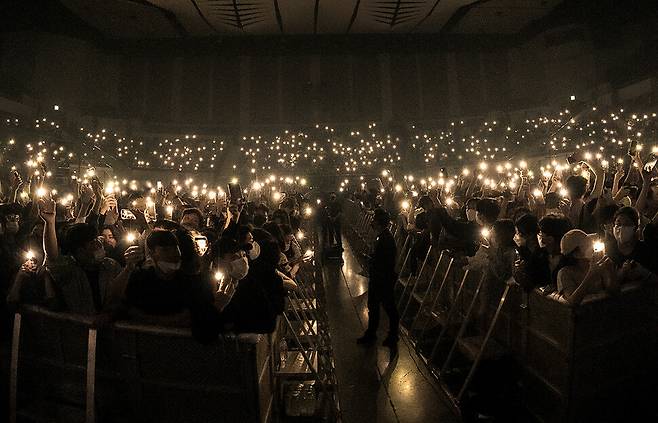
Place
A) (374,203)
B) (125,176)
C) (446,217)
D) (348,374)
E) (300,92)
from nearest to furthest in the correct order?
(348,374)
(446,217)
(374,203)
(125,176)
(300,92)

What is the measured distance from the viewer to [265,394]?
3.56 m

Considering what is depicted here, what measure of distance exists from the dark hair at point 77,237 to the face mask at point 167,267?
3.63 feet

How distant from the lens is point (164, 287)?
3572 mm

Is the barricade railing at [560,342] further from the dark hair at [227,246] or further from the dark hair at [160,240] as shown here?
the dark hair at [160,240]

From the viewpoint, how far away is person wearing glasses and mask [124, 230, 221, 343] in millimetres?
3516

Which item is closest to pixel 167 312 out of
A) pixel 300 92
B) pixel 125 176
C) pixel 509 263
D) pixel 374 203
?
pixel 509 263

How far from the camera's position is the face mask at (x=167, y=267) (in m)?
3.61

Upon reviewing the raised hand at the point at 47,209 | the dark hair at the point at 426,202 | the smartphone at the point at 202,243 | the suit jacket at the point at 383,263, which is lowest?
the suit jacket at the point at 383,263

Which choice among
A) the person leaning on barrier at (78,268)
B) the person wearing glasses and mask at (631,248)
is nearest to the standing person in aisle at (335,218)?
the person wearing glasses and mask at (631,248)

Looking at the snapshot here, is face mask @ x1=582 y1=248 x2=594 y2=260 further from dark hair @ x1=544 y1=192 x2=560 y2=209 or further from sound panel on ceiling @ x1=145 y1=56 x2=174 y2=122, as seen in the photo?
sound panel on ceiling @ x1=145 y1=56 x2=174 y2=122

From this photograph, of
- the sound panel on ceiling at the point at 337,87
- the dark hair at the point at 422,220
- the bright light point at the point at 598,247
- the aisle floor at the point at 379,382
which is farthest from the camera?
the sound panel on ceiling at the point at 337,87

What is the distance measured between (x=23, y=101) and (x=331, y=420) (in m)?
28.6

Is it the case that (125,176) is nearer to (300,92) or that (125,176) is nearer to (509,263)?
(300,92)

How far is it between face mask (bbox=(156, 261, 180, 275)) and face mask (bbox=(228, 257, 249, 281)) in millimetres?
460
